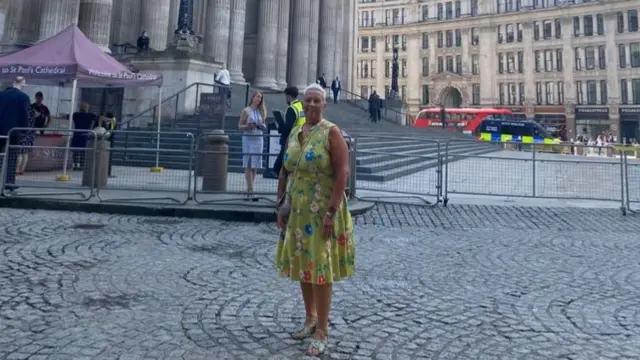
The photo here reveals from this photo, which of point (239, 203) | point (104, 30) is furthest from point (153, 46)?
point (239, 203)

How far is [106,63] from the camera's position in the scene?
11.8 meters

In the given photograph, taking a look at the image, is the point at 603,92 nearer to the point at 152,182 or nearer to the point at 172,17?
the point at 172,17

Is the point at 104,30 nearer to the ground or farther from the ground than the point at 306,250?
farther from the ground

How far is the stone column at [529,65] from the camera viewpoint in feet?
204

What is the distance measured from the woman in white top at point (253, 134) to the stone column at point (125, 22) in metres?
17.5

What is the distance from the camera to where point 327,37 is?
1367 inches

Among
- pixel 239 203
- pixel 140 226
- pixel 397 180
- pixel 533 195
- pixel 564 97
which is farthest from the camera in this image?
pixel 564 97

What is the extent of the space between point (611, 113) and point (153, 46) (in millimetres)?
55074

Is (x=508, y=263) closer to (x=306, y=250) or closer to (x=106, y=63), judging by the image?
(x=306, y=250)

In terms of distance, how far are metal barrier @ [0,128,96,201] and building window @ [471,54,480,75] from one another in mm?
65235

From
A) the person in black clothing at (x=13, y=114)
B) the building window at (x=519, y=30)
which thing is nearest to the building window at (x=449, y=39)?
the building window at (x=519, y=30)

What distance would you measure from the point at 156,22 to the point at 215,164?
53.4 feet

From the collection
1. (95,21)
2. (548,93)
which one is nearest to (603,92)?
(548,93)

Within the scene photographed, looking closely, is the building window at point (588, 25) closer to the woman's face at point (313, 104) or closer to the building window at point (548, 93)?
the building window at point (548, 93)
